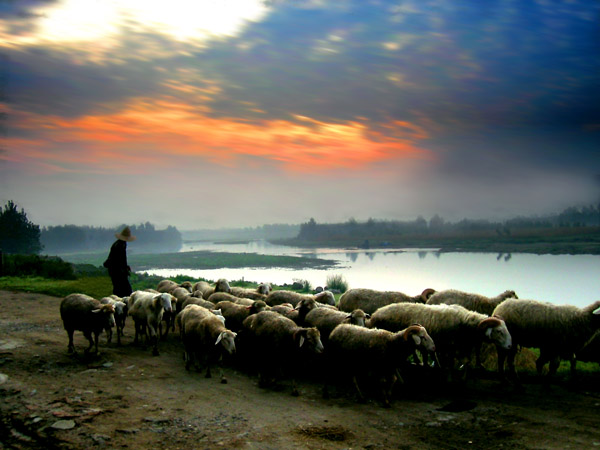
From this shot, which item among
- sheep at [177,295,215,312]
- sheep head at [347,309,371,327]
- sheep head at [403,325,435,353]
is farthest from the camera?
sheep at [177,295,215,312]

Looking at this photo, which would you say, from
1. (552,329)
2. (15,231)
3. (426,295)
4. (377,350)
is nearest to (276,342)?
(377,350)

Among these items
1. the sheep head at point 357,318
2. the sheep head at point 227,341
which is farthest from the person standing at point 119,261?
the sheep head at point 357,318

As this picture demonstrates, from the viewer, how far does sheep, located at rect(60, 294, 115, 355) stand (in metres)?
9.26

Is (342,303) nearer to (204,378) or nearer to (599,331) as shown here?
(204,378)

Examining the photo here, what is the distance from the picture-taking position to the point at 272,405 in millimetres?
6773

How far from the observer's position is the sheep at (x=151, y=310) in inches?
387

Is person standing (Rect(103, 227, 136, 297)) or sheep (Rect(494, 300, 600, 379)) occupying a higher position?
person standing (Rect(103, 227, 136, 297))

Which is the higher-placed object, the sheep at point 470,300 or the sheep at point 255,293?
the sheep at point 470,300

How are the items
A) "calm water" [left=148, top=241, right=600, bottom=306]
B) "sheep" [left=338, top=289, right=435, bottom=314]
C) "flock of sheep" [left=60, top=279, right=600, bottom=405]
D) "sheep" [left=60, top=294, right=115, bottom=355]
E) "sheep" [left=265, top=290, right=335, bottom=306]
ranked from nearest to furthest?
"flock of sheep" [left=60, top=279, right=600, bottom=405]
"sheep" [left=60, top=294, right=115, bottom=355]
"sheep" [left=338, top=289, right=435, bottom=314]
"sheep" [left=265, top=290, right=335, bottom=306]
"calm water" [left=148, top=241, right=600, bottom=306]

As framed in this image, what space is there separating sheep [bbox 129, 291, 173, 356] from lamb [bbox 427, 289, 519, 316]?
621cm

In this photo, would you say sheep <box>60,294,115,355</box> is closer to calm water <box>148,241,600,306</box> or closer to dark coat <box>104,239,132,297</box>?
dark coat <box>104,239,132,297</box>

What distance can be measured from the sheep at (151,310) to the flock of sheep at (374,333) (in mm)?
27

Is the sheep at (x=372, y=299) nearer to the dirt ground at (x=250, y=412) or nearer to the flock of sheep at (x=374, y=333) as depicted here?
the flock of sheep at (x=374, y=333)

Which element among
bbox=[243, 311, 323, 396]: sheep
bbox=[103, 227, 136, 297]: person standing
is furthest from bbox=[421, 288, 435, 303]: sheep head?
bbox=[103, 227, 136, 297]: person standing
